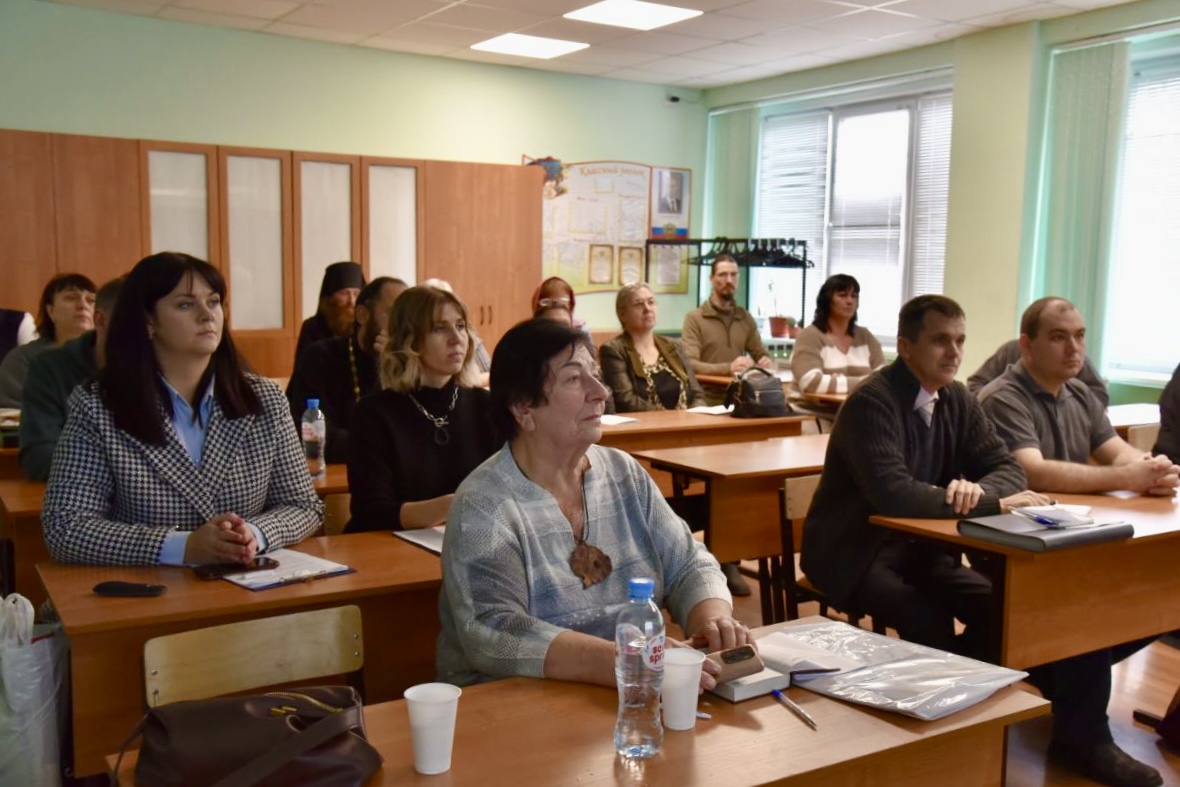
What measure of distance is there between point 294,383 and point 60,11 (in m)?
3.90

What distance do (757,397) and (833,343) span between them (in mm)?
1732

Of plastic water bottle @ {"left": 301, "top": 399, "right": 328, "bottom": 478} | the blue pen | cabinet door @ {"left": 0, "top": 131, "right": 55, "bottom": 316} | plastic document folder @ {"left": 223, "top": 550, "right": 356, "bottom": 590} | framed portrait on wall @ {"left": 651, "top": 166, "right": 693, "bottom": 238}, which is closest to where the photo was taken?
plastic document folder @ {"left": 223, "top": 550, "right": 356, "bottom": 590}

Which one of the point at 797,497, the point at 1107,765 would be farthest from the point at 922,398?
the point at 1107,765

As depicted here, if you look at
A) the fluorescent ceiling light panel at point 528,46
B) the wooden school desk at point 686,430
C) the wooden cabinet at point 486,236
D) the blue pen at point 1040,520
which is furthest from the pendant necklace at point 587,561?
the fluorescent ceiling light panel at point 528,46

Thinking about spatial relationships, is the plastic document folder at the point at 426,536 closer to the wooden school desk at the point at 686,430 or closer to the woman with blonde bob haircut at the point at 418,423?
the woman with blonde bob haircut at the point at 418,423

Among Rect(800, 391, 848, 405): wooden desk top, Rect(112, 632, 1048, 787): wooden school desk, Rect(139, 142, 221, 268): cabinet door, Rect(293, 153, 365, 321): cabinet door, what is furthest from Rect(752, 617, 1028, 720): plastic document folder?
Rect(293, 153, 365, 321): cabinet door

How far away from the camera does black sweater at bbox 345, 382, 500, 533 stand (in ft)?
9.78

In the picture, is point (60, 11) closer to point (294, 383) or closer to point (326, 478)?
point (294, 383)

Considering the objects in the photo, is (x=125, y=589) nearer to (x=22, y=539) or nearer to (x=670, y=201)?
(x=22, y=539)

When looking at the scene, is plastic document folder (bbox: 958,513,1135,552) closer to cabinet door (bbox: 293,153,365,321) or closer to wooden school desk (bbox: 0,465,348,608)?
wooden school desk (bbox: 0,465,348,608)

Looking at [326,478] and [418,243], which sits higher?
[418,243]

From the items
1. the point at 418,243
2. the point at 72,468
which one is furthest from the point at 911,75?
Answer: the point at 72,468

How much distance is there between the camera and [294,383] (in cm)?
432

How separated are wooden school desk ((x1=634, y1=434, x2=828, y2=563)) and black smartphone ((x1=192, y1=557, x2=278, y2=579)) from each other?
71.2 inches
